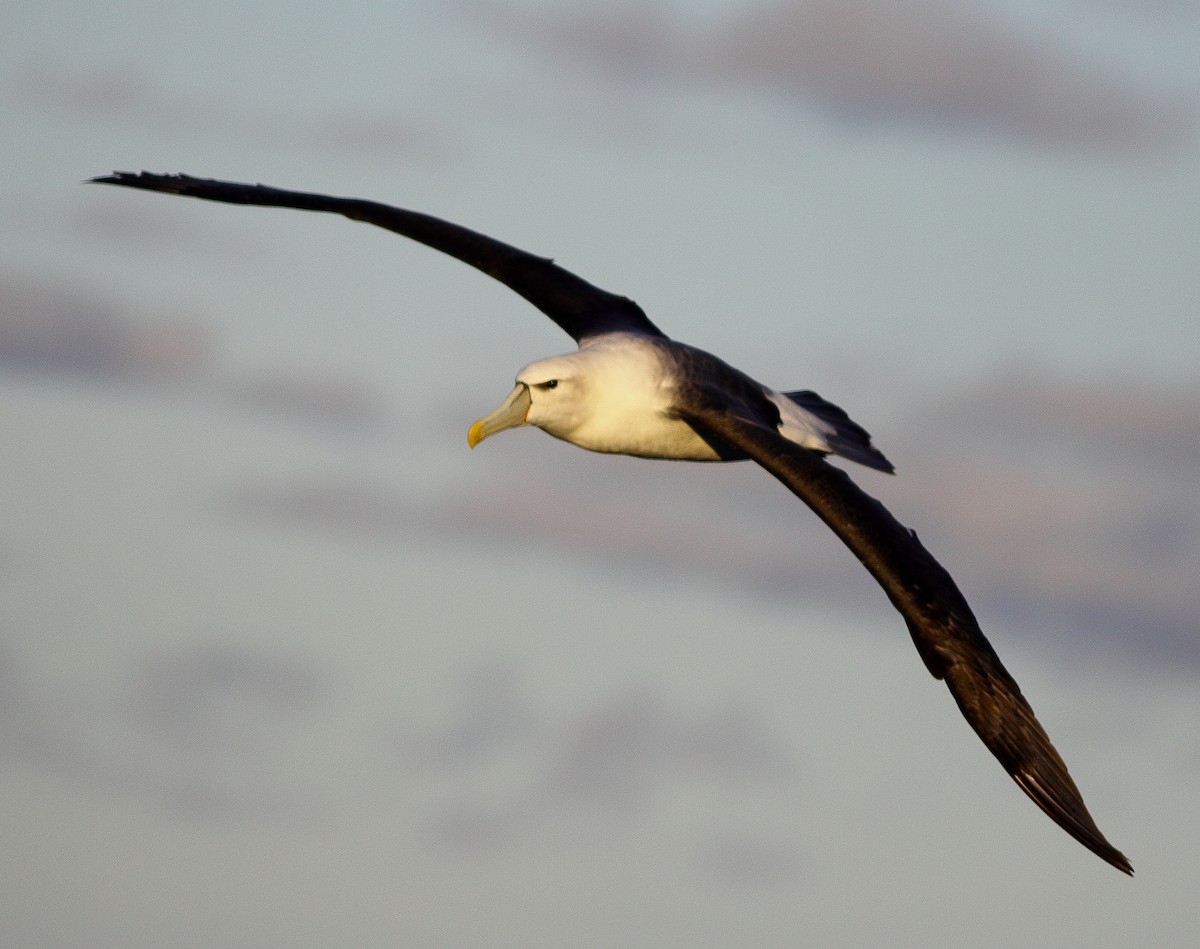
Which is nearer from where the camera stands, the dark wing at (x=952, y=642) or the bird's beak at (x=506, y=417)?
the dark wing at (x=952, y=642)

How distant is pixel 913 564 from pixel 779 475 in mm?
1107

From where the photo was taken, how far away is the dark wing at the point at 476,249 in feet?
53.7

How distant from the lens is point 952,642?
12641 millimetres

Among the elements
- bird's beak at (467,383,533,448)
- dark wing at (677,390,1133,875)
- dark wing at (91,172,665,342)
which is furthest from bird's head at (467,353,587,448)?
dark wing at (677,390,1133,875)

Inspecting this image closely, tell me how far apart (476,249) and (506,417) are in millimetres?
2924

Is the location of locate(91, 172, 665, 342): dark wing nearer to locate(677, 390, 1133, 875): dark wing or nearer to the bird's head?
the bird's head

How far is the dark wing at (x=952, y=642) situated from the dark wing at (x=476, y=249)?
3.67 metres

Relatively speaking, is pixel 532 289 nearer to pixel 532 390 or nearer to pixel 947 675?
pixel 532 390

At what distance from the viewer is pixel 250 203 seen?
16.9 metres

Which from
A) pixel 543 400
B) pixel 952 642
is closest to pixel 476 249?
pixel 543 400

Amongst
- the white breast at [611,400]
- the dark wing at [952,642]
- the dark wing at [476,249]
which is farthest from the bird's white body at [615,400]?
the dark wing at [952,642]

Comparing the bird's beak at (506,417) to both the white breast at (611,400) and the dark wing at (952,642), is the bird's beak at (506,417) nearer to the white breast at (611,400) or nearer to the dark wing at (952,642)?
the white breast at (611,400)

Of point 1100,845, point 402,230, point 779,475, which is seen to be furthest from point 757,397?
point 1100,845

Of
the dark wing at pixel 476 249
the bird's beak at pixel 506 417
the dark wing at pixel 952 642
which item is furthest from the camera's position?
the dark wing at pixel 476 249
